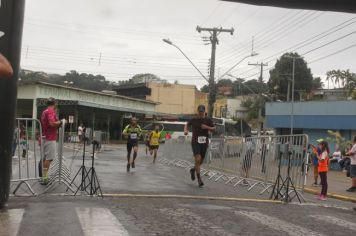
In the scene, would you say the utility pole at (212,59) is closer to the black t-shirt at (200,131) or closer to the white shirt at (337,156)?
the white shirt at (337,156)

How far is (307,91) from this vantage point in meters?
85.5

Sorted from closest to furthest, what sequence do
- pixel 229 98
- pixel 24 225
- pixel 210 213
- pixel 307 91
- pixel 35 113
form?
1. pixel 24 225
2. pixel 210 213
3. pixel 35 113
4. pixel 307 91
5. pixel 229 98

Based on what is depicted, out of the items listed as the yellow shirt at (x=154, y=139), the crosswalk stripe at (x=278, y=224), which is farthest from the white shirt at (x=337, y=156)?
the crosswalk stripe at (x=278, y=224)

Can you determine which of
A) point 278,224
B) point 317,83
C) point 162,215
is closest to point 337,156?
point 278,224

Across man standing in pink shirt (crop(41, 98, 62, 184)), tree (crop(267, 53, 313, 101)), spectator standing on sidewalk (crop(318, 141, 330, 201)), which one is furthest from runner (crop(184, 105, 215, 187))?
tree (crop(267, 53, 313, 101))

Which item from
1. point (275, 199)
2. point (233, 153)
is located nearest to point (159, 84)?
point (233, 153)

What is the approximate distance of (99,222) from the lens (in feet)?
25.1

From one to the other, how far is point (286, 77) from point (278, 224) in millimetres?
74669

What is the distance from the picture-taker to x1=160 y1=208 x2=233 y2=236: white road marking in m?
7.57

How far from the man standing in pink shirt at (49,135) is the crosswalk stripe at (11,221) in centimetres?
300

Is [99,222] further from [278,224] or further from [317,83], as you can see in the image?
[317,83]

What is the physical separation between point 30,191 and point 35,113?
153ft

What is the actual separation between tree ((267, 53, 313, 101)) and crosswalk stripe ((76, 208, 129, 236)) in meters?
71.8

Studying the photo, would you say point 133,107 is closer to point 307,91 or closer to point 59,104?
point 59,104
